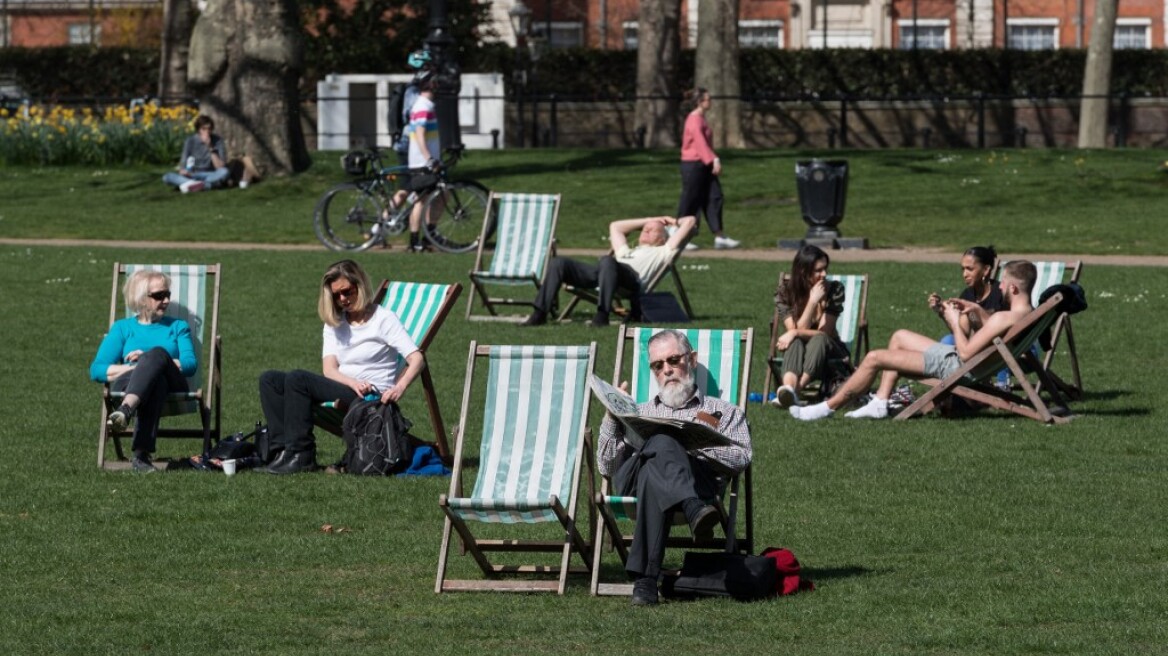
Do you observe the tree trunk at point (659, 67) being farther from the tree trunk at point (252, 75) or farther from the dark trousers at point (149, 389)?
the dark trousers at point (149, 389)

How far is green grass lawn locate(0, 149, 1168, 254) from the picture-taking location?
23547 mm

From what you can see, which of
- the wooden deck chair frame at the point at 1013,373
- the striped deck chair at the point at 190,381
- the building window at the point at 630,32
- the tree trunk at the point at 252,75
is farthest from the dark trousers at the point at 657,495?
the building window at the point at 630,32

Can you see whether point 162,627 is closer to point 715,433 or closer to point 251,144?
point 715,433

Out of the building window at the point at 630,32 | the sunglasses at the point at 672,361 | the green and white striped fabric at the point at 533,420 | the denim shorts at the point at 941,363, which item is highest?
the building window at the point at 630,32

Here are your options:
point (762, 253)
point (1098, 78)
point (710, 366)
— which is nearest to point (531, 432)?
point (710, 366)

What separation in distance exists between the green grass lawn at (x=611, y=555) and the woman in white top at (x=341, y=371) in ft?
0.75

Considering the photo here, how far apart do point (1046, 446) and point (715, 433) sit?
12.7ft

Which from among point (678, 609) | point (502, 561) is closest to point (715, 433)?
point (678, 609)

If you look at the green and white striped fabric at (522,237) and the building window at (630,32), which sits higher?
the building window at (630,32)

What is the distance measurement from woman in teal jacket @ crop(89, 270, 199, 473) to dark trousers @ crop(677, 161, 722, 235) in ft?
36.8

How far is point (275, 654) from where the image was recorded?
6.49m

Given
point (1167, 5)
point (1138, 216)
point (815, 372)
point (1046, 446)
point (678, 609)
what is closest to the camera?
point (678, 609)

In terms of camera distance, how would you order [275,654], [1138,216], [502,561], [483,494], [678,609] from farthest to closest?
[1138,216], [502,561], [483,494], [678,609], [275,654]

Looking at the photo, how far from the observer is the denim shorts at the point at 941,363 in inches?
463
